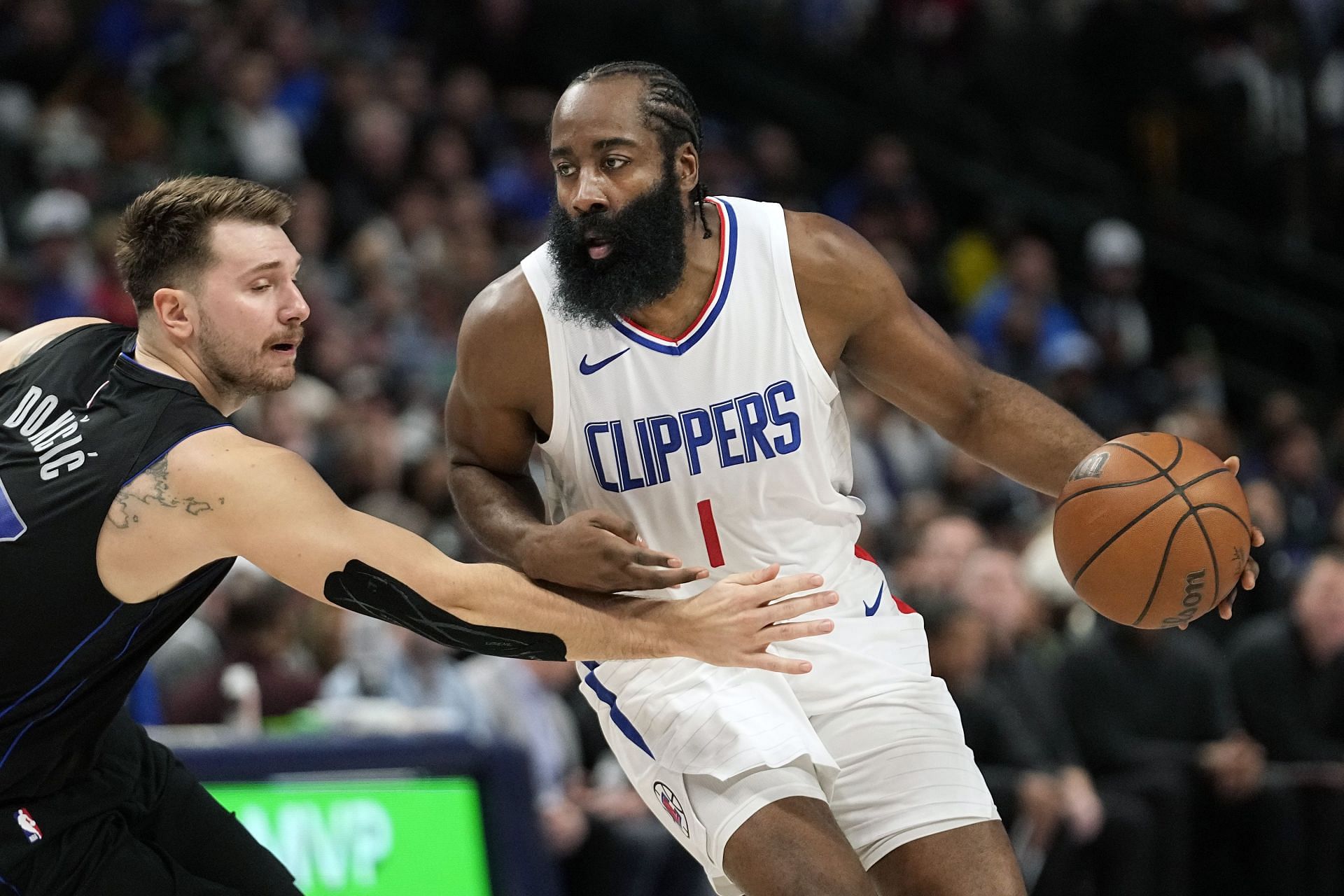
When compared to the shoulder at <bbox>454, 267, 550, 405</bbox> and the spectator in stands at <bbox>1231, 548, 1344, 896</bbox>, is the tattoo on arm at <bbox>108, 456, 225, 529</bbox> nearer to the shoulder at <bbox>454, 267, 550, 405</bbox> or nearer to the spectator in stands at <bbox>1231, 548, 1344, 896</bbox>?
the shoulder at <bbox>454, 267, 550, 405</bbox>

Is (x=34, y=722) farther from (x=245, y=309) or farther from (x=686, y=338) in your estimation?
(x=686, y=338)

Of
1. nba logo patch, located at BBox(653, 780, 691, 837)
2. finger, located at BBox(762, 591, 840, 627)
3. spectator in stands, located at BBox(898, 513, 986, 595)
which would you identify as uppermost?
finger, located at BBox(762, 591, 840, 627)

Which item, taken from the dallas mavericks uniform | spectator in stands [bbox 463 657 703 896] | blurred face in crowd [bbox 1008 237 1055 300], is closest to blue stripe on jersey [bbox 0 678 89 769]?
the dallas mavericks uniform

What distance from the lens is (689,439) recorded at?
4.27 m

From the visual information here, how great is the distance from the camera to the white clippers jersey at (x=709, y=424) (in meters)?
4.28

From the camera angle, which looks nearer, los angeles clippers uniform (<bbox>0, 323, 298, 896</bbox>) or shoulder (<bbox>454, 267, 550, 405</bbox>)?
los angeles clippers uniform (<bbox>0, 323, 298, 896</bbox>)

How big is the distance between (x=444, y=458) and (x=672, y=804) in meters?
5.07

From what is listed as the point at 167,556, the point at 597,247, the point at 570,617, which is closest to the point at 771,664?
the point at 570,617

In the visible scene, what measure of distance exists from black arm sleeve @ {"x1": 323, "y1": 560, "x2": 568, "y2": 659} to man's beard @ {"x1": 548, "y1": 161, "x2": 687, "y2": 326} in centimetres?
88

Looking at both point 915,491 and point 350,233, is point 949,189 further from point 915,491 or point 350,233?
point 350,233

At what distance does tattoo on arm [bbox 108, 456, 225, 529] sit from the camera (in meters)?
3.58

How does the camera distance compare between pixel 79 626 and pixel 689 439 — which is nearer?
pixel 79 626

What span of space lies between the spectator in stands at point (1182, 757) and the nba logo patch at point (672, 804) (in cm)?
543

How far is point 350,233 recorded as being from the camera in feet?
36.8
